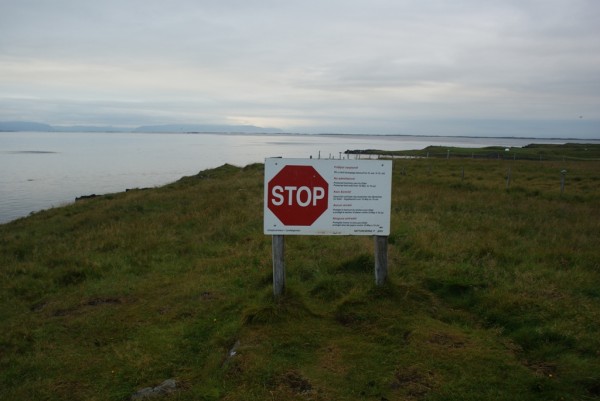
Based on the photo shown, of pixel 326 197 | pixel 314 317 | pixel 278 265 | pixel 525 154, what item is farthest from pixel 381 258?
pixel 525 154

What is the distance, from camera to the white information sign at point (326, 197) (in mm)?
5805

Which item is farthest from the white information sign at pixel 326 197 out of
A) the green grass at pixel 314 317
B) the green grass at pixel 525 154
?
the green grass at pixel 525 154

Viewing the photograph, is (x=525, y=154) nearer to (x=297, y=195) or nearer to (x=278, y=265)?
(x=297, y=195)

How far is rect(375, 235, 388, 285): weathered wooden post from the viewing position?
20.2 ft

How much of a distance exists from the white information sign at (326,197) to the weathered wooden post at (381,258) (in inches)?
7.3

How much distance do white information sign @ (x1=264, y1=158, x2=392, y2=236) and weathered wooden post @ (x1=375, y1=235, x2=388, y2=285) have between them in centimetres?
18

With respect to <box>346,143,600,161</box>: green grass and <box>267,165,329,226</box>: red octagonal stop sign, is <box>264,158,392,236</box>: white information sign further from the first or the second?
<box>346,143,600,161</box>: green grass

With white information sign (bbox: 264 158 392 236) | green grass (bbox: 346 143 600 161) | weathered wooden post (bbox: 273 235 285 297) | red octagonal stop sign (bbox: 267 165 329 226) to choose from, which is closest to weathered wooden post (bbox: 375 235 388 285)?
white information sign (bbox: 264 158 392 236)

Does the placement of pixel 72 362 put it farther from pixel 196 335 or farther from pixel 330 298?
pixel 330 298

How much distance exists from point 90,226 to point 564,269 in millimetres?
13246

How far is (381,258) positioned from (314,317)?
1308 mm

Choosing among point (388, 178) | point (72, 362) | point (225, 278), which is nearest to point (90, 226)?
point (225, 278)

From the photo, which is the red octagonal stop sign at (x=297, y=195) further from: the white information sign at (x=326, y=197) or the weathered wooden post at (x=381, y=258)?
the weathered wooden post at (x=381, y=258)

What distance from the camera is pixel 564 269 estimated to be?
7.30m
